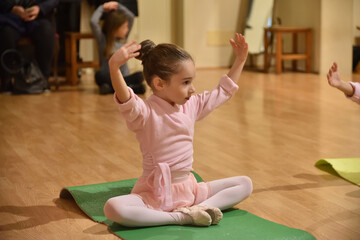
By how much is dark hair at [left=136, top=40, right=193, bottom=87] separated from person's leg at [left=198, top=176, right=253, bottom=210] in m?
0.36

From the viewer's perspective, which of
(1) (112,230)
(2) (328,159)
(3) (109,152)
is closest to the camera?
(1) (112,230)

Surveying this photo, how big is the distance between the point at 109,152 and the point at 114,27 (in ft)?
7.43

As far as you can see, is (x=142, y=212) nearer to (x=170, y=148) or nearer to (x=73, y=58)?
(x=170, y=148)

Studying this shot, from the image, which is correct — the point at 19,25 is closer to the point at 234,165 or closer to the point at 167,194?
the point at 234,165

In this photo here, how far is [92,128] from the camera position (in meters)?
3.21

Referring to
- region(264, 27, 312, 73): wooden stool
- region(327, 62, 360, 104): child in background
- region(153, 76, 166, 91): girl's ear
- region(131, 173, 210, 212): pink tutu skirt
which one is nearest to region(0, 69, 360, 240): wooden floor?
region(131, 173, 210, 212): pink tutu skirt

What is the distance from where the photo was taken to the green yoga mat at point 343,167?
2135 mm

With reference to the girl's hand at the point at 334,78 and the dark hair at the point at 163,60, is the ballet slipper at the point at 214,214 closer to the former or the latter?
the dark hair at the point at 163,60

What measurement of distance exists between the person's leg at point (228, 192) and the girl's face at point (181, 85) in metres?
0.28

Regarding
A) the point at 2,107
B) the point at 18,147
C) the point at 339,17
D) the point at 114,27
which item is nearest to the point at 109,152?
the point at 18,147

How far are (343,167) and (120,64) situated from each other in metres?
1.07

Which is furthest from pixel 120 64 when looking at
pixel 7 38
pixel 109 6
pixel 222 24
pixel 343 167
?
pixel 222 24

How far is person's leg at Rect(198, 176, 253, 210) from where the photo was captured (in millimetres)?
1729

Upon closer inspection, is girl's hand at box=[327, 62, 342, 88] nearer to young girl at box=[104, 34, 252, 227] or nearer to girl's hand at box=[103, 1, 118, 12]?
young girl at box=[104, 34, 252, 227]
